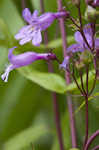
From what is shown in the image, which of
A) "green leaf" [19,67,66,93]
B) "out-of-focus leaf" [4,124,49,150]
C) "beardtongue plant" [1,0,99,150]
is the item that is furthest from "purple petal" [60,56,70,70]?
"out-of-focus leaf" [4,124,49,150]

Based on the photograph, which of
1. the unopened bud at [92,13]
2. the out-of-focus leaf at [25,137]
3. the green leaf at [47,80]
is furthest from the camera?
the out-of-focus leaf at [25,137]

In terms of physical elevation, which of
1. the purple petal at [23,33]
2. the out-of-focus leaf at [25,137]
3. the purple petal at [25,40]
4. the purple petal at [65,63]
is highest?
the purple petal at [23,33]

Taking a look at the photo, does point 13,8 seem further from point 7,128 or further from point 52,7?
point 7,128

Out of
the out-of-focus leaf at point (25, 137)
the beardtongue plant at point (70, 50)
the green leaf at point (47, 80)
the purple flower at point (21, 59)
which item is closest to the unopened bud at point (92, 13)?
the beardtongue plant at point (70, 50)

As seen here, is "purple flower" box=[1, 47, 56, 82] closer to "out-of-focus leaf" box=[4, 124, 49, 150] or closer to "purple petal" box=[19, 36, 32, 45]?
"purple petal" box=[19, 36, 32, 45]

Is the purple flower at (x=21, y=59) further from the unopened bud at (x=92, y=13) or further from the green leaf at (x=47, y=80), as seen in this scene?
the green leaf at (x=47, y=80)

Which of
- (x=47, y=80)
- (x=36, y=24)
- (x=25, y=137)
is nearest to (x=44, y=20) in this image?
(x=36, y=24)

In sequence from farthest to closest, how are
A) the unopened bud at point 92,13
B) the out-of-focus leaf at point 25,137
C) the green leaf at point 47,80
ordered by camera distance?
the out-of-focus leaf at point 25,137 → the green leaf at point 47,80 → the unopened bud at point 92,13

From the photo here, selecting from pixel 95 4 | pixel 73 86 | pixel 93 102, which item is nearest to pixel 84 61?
pixel 95 4
